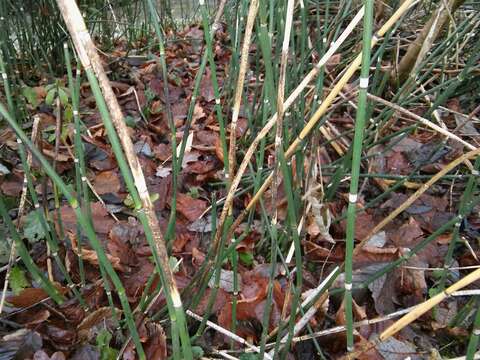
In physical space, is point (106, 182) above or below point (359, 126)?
below

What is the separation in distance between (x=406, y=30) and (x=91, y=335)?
1.54 m

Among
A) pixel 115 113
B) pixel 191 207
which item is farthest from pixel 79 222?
pixel 191 207

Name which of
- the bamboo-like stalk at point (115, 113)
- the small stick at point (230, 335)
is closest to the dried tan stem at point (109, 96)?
the bamboo-like stalk at point (115, 113)

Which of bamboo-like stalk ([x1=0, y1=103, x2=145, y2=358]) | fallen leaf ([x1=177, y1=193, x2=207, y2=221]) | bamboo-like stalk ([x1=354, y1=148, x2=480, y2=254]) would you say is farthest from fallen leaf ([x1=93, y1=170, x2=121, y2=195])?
bamboo-like stalk ([x1=354, y1=148, x2=480, y2=254])

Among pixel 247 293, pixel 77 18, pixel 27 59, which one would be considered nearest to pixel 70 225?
pixel 247 293

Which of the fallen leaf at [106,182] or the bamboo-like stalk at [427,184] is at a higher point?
the bamboo-like stalk at [427,184]

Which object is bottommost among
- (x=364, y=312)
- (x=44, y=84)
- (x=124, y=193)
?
(x=364, y=312)

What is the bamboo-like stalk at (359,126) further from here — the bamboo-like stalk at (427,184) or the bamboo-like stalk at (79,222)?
the bamboo-like stalk at (79,222)

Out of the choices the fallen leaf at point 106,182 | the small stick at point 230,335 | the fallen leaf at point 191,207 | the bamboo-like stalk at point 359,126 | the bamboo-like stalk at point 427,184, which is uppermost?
the bamboo-like stalk at point 359,126

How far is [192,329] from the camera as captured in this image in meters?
0.83

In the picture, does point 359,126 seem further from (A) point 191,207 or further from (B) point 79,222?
Result: (A) point 191,207

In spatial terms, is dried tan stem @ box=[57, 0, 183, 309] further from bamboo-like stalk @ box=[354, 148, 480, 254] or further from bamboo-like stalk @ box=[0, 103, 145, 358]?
bamboo-like stalk @ box=[354, 148, 480, 254]

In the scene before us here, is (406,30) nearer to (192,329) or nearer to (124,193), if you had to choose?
(124,193)

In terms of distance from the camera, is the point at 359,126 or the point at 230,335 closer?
the point at 359,126
